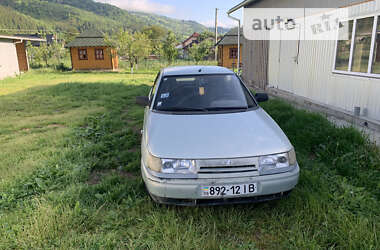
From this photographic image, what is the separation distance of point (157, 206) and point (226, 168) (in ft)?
3.02

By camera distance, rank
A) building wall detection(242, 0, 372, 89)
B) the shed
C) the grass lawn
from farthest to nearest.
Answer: the shed → building wall detection(242, 0, 372, 89) → the grass lawn

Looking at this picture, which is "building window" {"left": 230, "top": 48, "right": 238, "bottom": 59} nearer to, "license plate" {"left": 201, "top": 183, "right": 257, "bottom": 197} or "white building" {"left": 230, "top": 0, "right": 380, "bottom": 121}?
"white building" {"left": 230, "top": 0, "right": 380, "bottom": 121}

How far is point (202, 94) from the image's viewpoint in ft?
12.5

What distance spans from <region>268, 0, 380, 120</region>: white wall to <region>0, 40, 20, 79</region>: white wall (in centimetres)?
1888

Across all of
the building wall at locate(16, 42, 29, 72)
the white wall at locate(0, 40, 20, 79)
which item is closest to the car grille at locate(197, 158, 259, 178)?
the white wall at locate(0, 40, 20, 79)

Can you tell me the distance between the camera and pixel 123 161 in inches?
170

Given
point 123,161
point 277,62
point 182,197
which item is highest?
point 277,62

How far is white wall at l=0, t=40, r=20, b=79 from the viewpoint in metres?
19.0

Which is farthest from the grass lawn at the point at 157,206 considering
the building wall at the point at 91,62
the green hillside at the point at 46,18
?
the green hillside at the point at 46,18

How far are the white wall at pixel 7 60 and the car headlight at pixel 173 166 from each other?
829 inches

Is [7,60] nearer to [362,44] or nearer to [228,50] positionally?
[228,50]

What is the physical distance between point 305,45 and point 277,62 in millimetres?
2069

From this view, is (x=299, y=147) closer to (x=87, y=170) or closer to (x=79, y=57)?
(x=87, y=170)

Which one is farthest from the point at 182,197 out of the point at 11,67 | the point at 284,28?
the point at 11,67
